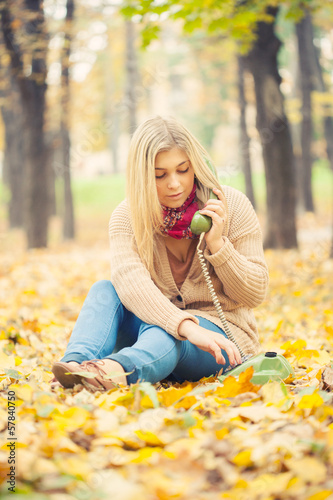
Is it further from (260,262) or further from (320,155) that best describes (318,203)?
(260,262)

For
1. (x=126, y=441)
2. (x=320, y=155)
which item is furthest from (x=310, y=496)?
(x=320, y=155)

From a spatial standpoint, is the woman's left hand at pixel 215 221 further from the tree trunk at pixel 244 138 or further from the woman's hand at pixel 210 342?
the tree trunk at pixel 244 138

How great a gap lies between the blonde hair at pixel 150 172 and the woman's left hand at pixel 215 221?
0.12 m

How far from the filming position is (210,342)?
7.20ft

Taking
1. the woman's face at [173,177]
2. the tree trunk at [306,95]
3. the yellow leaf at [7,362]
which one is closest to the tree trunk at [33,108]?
the tree trunk at [306,95]

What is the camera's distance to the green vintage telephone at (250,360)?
2113 mm

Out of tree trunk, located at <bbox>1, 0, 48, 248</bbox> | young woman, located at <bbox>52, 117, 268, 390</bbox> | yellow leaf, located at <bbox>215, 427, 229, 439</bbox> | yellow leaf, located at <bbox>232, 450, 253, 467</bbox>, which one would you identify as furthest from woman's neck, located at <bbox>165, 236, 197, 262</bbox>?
tree trunk, located at <bbox>1, 0, 48, 248</bbox>

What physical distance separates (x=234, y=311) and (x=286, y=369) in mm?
498

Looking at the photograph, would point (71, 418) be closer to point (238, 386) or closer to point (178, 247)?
point (238, 386)

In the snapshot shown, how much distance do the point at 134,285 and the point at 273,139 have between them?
5.68 m

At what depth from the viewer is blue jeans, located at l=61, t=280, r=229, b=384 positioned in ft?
7.02

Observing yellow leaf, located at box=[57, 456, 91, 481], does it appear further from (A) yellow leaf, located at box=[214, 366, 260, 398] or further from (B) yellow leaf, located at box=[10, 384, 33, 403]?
(A) yellow leaf, located at box=[214, 366, 260, 398]

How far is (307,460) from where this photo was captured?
132 cm

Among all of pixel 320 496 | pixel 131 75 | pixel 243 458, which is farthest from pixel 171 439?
pixel 131 75
